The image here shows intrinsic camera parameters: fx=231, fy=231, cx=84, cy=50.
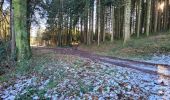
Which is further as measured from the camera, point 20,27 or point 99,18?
point 99,18

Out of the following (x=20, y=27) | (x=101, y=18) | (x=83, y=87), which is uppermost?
(x=101, y=18)

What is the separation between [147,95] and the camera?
6906 millimetres

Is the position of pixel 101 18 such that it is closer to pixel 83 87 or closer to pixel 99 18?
pixel 99 18

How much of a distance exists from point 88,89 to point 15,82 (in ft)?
10.7

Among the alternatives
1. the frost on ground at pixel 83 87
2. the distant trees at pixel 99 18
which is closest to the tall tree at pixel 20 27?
the frost on ground at pixel 83 87

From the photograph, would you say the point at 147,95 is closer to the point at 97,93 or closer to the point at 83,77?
the point at 97,93

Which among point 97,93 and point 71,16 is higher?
point 71,16

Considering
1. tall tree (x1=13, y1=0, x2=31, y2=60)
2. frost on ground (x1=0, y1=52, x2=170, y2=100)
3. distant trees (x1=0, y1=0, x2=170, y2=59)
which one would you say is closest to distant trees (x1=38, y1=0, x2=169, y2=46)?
distant trees (x1=0, y1=0, x2=170, y2=59)

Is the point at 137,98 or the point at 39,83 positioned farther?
the point at 39,83

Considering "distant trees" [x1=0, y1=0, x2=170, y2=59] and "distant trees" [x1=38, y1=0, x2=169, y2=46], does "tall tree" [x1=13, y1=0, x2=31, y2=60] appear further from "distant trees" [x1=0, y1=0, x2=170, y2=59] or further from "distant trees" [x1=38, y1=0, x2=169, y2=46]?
"distant trees" [x1=38, y1=0, x2=169, y2=46]

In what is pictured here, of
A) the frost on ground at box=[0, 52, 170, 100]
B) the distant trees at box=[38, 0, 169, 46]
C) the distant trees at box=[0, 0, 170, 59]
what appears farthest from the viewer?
the distant trees at box=[38, 0, 169, 46]

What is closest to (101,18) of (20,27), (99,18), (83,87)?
(99,18)

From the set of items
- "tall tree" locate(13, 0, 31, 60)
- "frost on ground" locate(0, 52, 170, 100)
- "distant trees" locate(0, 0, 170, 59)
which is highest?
"distant trees" locate(0, 0, 170, 59)

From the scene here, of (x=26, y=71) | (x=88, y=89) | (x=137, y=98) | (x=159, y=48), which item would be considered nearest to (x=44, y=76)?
(x=26, y=71)
